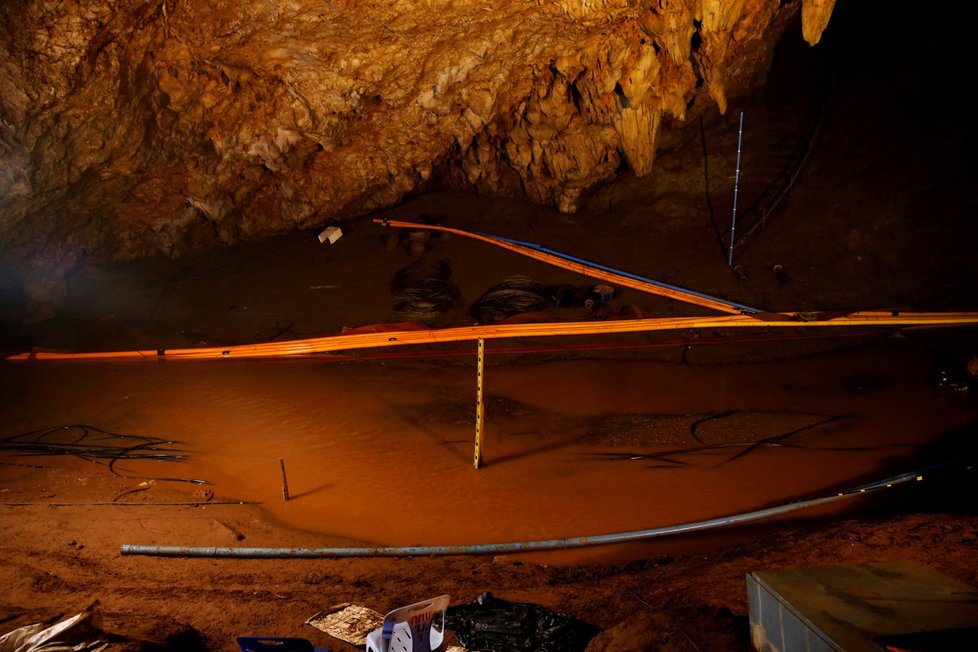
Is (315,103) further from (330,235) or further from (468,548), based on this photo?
(468,548)

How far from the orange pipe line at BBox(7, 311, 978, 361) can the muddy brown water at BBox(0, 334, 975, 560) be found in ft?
0.80

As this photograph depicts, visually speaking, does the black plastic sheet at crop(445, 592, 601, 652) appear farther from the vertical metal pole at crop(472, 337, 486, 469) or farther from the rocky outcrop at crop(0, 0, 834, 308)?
the rocky outcrop at crop(0, 0, 834, 308)

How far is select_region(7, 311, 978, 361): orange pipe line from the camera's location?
31.7ft

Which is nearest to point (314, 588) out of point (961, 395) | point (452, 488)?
point (452, 488)

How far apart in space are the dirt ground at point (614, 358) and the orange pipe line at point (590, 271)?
233 millimetres

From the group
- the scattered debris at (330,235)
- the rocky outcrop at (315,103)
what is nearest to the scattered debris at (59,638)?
the rocky outcrop at (315,103)

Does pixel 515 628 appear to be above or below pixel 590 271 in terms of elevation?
below

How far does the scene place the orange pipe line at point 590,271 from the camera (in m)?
10.9

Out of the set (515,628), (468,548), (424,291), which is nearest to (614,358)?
(424,291)

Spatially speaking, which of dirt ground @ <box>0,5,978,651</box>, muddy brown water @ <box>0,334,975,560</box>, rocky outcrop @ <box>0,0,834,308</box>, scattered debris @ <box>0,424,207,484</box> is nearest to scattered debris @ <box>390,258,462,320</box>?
dirt ground @ <box>0,5,978,651</box>

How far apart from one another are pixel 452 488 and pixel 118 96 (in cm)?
938

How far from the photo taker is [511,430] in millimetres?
8398

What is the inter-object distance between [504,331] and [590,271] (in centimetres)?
322

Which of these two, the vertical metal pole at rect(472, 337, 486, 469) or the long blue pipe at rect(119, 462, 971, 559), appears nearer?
the long blue pipe at rect(119, 462, 971, 559)
